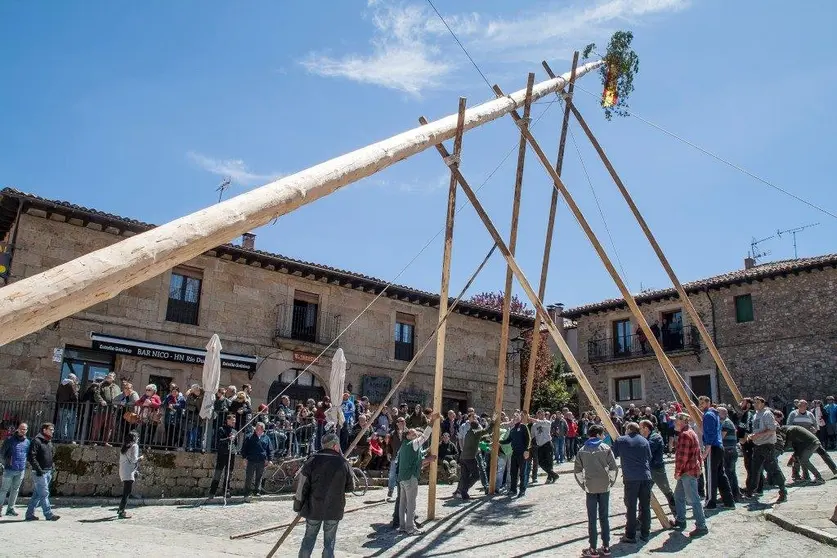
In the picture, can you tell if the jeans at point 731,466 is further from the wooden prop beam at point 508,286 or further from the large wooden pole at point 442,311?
the large wooden pole at point 442,311

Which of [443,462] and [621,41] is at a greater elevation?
[621,41]

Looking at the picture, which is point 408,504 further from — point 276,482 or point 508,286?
point 276,482

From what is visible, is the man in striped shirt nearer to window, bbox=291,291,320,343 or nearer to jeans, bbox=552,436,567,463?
jeans, bbox=552,436,567,463

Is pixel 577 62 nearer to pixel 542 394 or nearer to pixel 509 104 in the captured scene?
pixel 509 104

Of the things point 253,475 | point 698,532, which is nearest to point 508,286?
point 698,532

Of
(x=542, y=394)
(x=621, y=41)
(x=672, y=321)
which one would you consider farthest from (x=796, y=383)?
(x=621, y=41)

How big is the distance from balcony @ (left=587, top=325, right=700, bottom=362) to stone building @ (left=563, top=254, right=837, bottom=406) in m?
0.04

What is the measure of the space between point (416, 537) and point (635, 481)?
3.11m

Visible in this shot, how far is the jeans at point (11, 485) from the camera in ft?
36.4

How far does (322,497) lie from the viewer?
716cm

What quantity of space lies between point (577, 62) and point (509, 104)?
314 cm

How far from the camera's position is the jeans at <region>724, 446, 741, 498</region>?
10836 millimetres

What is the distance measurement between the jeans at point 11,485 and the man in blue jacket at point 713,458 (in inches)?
425

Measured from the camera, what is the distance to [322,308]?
2302 centimetres
